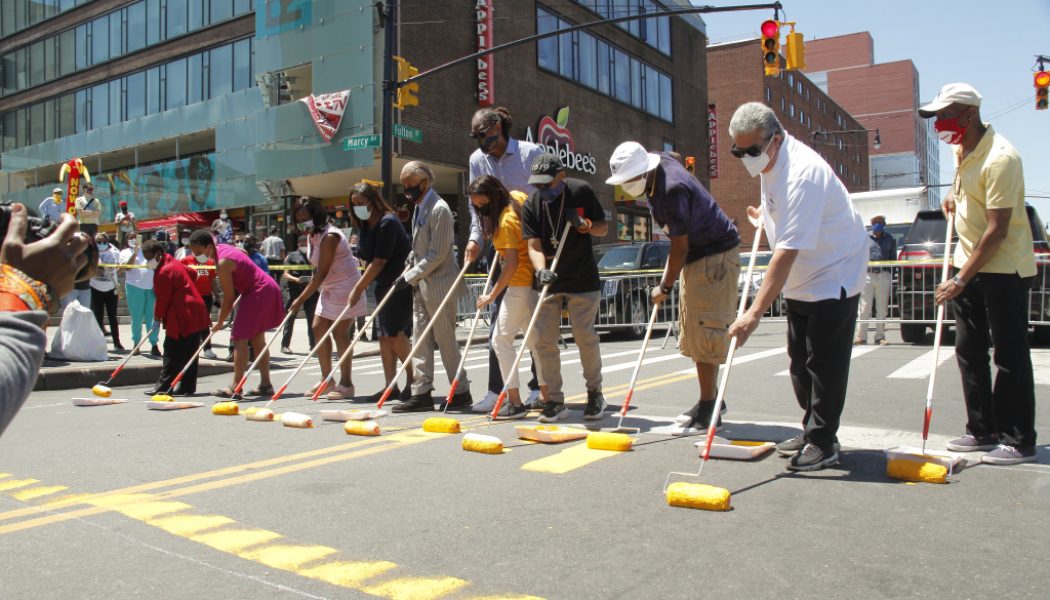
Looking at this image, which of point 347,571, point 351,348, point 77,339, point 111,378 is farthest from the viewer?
point 77,339

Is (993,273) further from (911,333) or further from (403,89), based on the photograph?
(403,89)

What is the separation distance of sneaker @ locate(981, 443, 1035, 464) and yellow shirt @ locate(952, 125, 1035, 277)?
919mm

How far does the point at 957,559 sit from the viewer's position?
10.2 feet

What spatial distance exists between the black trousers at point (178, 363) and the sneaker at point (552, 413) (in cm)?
424

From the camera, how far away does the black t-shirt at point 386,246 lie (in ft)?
25.4

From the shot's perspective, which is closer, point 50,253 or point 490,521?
point 50,253

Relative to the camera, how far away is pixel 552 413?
6316mm

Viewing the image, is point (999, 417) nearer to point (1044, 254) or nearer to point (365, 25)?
point (1044, 254)

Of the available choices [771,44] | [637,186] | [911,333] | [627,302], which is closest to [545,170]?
[637,186]

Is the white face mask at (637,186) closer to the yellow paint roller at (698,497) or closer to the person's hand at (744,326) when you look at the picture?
the person's hand at (744,326)

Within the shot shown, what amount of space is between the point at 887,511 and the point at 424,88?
903 inches

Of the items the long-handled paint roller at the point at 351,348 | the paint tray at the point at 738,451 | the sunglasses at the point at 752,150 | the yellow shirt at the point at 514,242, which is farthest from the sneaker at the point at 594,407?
the sunglasses at the point at 752,150

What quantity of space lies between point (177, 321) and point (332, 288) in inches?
71.4

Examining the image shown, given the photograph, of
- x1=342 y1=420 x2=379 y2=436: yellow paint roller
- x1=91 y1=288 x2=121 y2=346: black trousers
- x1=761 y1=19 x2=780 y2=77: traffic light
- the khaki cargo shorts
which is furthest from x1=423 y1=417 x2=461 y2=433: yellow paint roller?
x1=761 y1=19 x2=780 y2=77: traffic light
